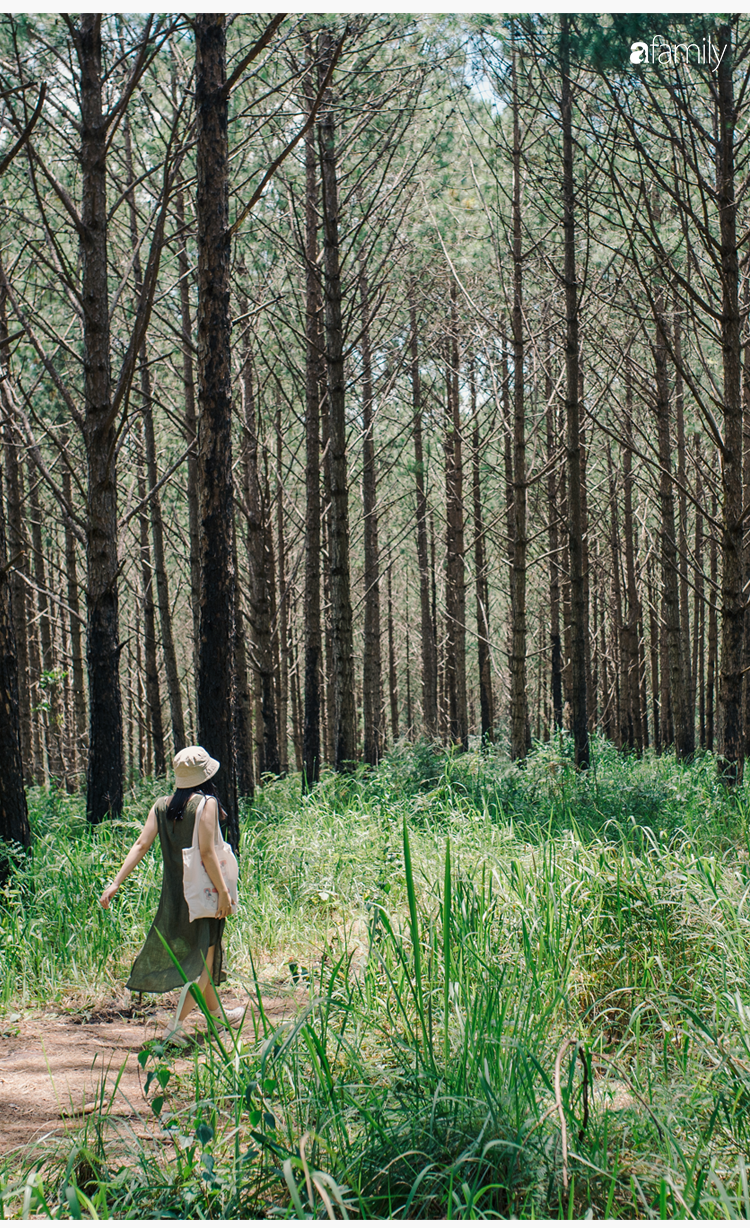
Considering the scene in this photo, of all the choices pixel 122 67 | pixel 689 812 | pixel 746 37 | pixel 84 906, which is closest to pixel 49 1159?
pixel 84 906

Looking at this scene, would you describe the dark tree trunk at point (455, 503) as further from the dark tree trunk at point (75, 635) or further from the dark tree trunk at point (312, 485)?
the dark tree trunk at point (75, 635)

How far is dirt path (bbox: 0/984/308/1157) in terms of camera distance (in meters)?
2.84

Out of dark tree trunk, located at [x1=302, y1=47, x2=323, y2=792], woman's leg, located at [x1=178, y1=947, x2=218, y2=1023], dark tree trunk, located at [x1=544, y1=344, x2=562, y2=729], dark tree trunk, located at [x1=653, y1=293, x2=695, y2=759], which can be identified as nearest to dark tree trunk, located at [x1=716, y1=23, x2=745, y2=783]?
dark tree trunk, located at [x1=653, y1=293, x2=695, y2=759]

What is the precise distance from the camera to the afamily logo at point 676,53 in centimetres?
493

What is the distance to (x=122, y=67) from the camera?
7.50 metres

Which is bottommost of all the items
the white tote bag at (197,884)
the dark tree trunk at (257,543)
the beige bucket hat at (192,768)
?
the white tote bag at (197,884)

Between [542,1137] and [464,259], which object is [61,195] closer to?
[464,259]

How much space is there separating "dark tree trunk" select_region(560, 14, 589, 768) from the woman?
6108mm

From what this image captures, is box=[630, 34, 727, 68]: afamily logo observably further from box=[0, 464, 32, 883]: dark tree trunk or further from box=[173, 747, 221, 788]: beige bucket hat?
box=[0, 464, 32, 883]: dark tree trunk

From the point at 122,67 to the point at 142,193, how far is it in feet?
12.3

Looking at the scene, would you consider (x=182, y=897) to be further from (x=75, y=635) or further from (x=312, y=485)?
(x=75, y=635)

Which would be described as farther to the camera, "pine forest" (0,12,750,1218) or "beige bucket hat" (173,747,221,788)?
"beige bucket hat" (173,747,221,788)

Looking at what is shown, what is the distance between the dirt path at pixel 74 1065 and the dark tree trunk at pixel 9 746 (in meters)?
1.60

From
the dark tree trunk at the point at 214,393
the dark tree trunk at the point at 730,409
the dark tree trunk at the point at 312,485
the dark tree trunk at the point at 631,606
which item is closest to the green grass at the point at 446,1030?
the dark tree trunk at the point at 730,409
